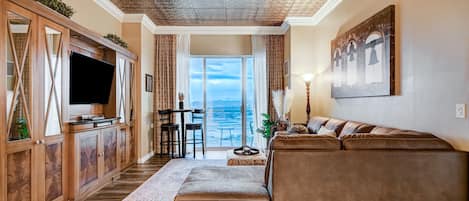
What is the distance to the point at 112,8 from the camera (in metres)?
6.24

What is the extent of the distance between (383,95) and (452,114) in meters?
1.14

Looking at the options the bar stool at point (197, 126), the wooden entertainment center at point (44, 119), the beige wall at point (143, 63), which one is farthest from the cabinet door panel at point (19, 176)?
the bar stool at point (197, 126)

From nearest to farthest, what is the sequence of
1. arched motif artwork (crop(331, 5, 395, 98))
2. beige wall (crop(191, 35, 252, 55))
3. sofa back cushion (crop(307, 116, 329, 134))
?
arched motif artwork (crop(331, 5, 395, 98)), sofa back cushion (crop(307, 116, 329, 134)), beige wall (crop(191, 35, 252, 55))

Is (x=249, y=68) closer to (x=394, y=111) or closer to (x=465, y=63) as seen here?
(x=394, y=111)

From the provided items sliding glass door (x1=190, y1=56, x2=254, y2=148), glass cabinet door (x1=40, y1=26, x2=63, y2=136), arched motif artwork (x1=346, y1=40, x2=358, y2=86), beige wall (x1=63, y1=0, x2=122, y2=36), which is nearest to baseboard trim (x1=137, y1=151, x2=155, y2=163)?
sliding glass door (x1=190, y1=56, x2=254, y2=148)

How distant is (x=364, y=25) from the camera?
4.46 m

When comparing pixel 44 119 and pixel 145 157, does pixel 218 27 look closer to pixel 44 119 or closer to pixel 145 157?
pixel 145 157

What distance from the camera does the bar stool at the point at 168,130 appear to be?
7.58m

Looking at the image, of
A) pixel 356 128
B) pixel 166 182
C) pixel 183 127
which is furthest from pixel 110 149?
pixel 356 128

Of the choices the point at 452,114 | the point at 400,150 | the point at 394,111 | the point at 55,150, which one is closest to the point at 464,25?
the point at 452,114

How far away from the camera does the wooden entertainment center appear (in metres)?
2.93

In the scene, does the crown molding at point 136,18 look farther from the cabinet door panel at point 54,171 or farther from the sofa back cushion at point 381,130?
the sofa back cushion at point 381,130

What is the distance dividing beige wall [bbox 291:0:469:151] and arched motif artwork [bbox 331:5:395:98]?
11 cm

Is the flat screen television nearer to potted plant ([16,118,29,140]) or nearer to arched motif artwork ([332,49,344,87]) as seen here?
potted plant ([16,118,29,140])
